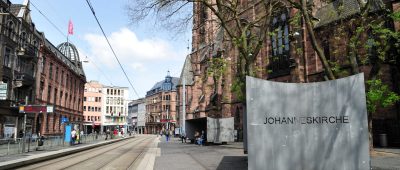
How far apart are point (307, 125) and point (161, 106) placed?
101 meters

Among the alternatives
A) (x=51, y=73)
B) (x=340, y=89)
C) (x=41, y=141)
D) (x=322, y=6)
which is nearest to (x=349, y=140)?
(x=340, y=89)

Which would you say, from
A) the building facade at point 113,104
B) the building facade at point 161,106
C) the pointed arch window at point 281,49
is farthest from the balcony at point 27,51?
the building facade at point 161,106

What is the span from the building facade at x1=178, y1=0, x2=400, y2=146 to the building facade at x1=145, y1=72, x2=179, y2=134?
48.9m

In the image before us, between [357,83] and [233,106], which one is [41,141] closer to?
[357,83]

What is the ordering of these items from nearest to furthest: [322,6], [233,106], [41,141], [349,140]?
[349,140]
[41,141]
[322,6]
[233,106]

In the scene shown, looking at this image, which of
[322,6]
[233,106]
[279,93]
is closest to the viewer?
[279,93]

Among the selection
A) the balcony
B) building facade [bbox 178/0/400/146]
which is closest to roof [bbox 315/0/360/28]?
building facade [bbox 178/0/400/146]

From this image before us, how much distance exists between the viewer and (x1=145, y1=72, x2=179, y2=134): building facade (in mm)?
103562

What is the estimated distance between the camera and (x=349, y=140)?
6.41m

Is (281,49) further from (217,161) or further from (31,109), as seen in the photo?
(31,109)

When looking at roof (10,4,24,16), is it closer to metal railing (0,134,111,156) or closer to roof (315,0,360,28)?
metal railing (0,134,111,156)

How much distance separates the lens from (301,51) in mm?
18703

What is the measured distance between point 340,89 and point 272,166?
88.0 inches

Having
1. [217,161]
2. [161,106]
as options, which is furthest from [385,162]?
[161,106]
